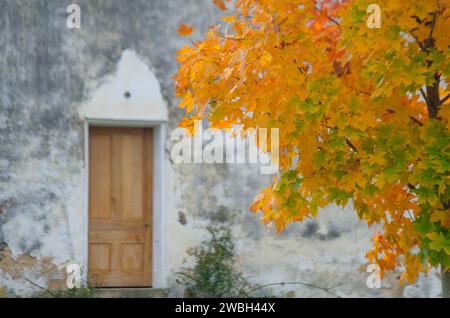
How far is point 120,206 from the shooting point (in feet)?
32.6

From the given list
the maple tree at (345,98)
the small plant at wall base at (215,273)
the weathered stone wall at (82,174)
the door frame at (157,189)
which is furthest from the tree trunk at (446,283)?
the door frame at (157,189)

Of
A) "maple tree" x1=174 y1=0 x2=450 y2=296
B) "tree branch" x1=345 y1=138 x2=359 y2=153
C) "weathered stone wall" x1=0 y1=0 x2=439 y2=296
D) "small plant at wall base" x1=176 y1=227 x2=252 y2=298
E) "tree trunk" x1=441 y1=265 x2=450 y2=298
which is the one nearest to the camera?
"maple tree" x1=174 y1=0 x2=450 y2=296

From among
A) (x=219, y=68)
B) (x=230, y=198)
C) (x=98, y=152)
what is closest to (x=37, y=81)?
(x=98, y=152)

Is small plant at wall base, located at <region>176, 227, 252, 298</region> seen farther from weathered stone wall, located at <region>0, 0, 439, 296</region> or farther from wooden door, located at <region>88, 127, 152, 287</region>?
wooden door, located at <region>88, 127, 152, 287</region>

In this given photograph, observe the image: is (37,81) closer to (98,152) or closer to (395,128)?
(98,152)

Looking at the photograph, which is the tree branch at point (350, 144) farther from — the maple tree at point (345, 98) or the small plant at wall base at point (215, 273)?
the small plant at wall base at point (215, 273)

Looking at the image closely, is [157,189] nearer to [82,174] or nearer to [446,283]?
[82,174]

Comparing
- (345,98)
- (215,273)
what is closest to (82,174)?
(215,273)

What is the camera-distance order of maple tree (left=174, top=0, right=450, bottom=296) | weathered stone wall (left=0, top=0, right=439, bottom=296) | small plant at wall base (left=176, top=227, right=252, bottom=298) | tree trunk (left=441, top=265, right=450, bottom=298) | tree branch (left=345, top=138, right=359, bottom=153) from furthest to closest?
small plant at wall base (left=176, top=227, right=252, bottom=298), weathered stone wall (left=0, top=0, right=439, bottom=296), tree trunk (left=441, top=265, right=450, bottom=298), tree branch (left=345, top=138, right=359, bottom=153), maple tree (left=174, top=0, right=450, bottom=296)

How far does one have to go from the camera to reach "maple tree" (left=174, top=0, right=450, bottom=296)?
5.42m

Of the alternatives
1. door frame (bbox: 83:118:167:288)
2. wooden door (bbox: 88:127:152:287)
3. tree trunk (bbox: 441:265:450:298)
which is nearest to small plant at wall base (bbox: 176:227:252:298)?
door frame (bbox: 83:118:167:288)

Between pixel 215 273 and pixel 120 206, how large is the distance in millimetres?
1294

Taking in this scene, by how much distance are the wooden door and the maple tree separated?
12.7 ft

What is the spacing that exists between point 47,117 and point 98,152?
0.73 m
